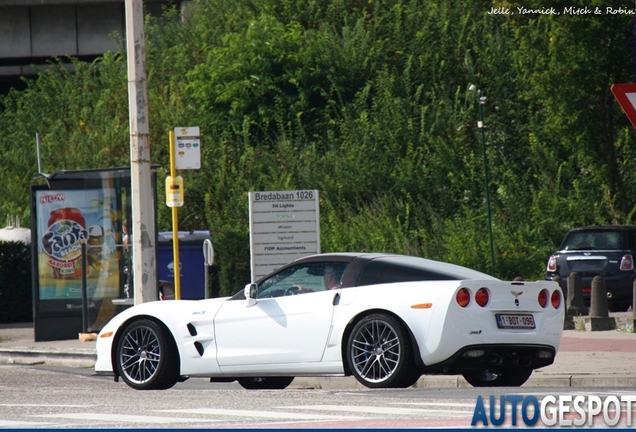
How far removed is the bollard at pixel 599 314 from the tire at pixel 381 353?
8977 millimetres

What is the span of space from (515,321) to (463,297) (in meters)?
0.63

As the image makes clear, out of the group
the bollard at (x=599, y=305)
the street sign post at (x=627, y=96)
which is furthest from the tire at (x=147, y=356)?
the bollard at (x=599, y=305)

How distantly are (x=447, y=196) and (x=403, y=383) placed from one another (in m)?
22.2

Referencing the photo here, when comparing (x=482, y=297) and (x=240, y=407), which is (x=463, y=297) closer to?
(x=482, y=297)

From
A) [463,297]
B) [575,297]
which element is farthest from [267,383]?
[575,297]

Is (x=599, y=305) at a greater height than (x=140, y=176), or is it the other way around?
(x=140, y=176)

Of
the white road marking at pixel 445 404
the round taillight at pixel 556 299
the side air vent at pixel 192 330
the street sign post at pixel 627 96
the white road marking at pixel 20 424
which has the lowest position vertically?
the white road marking at pixel 445 404

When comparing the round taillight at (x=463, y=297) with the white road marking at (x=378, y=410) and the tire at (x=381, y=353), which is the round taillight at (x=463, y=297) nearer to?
the tire at (x=381, y=353)

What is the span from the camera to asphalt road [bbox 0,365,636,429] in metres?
8.59

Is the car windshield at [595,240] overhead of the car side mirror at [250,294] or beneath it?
beneath

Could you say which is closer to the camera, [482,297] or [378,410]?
[378,410]

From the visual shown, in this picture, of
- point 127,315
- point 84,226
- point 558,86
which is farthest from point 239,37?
point 127,315

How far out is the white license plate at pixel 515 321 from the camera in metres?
11.4

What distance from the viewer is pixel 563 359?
48.1ft
